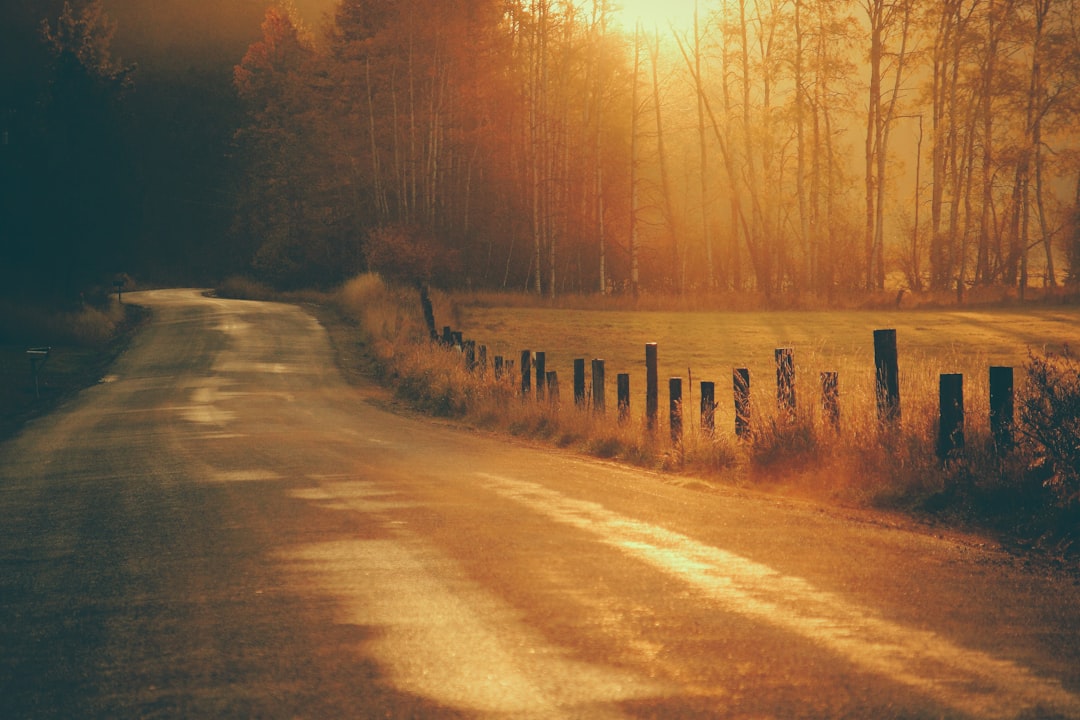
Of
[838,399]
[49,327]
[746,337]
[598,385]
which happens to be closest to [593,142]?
[746,337]

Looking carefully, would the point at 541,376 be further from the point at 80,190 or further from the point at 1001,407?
the point at 80,190

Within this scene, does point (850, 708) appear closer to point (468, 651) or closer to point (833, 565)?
point (468, 651)

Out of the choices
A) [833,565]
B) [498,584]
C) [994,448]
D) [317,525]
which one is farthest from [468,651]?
[994,448]

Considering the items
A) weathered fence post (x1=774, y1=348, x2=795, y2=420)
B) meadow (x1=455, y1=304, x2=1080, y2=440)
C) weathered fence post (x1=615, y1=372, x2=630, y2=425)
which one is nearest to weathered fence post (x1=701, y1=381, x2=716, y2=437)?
weathered fence post (x1=774, y1=348, x2=795, y2=420)

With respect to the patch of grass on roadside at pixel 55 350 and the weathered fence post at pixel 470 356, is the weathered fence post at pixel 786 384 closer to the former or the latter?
the weathered fence post at pixel 470 356

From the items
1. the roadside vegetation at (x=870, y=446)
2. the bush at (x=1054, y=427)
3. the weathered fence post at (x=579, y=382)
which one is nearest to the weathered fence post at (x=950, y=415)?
the roadside vegetation at (x=870, y=446)

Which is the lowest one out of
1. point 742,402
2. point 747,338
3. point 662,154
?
point 747,338

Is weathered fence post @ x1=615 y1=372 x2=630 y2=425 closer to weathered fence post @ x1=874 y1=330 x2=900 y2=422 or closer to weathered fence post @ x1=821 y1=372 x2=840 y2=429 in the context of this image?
weathered fence post @ x1=821 y1=372 x2=840 y2=429

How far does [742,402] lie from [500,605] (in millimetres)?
7009

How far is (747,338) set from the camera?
3428 centimetres

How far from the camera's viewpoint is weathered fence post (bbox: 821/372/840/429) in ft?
35.7

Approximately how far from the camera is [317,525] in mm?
8258

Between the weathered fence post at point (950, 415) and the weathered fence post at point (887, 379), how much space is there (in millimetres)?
712

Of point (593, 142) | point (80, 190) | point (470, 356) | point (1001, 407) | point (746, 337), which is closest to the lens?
Result: point (1001, 407)
